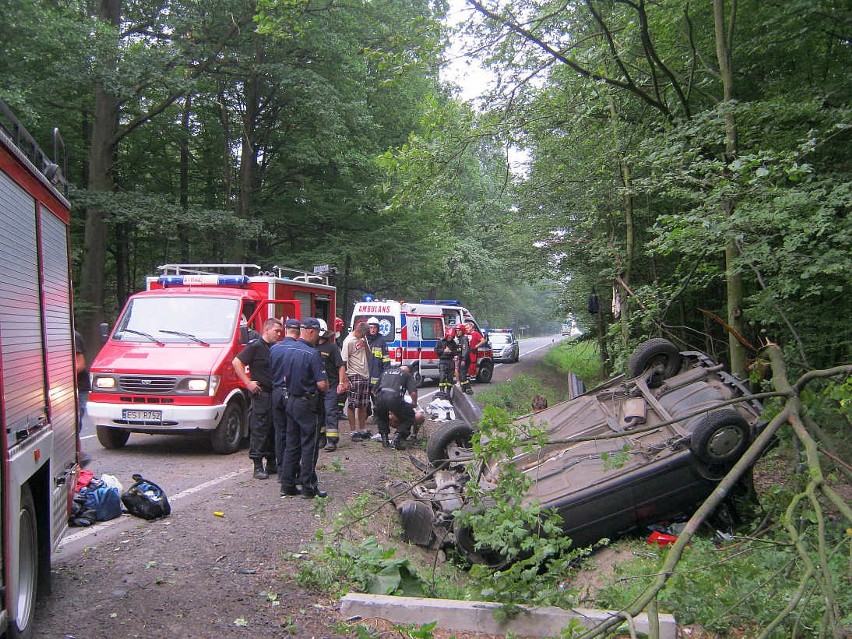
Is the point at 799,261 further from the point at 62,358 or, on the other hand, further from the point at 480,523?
the point at 62,358

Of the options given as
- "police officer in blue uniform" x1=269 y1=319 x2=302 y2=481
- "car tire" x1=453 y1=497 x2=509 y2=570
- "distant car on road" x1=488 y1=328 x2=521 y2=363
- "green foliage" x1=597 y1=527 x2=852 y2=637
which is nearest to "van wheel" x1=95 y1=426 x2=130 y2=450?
"police officer in blue uniform" x1=269 y1=319 x2=302 y2=481

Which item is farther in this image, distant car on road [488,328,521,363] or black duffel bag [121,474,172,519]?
distant car on road [488,328,521,363]

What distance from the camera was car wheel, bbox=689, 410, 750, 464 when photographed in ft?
18.2

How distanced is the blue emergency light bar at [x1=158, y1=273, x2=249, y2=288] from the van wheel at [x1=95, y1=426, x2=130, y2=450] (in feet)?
8.93

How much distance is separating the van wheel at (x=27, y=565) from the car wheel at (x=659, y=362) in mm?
5915

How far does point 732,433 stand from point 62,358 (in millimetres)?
5142

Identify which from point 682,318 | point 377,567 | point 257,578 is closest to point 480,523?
point 377,567

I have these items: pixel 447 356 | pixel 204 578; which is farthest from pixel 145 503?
pixel 447 356

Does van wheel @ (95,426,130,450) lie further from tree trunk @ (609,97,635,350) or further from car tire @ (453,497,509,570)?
tree trunk @ (609,97,635,350)

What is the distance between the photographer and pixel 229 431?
9367mm

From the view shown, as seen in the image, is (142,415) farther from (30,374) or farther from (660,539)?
(660,539)

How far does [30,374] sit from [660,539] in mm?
4773

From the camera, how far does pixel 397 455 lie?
31.7ft

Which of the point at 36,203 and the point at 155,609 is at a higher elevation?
the point at 36,203
